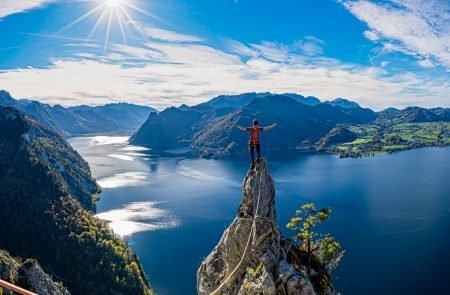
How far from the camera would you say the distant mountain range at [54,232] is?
80188 millimetres

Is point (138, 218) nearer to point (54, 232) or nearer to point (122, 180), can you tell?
point (54, 232)

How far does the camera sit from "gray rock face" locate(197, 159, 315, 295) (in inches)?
784

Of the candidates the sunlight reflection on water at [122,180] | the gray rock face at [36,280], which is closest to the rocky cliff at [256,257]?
the gray rock face at [36,280]

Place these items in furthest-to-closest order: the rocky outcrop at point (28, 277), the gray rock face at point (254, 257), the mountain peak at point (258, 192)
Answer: the rocky outcrop at point (28, 277)
the mountain peak at point (258, 192)
the gray rock face at point (254, 257)

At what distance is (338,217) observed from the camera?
110062 mm

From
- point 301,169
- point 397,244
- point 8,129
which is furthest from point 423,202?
point 8,129

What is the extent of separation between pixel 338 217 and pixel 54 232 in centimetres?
7697

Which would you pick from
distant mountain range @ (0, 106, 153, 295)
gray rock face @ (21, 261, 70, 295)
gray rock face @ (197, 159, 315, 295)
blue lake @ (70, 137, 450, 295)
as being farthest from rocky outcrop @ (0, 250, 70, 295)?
gray rock face @ (197, 159, 315, 295)

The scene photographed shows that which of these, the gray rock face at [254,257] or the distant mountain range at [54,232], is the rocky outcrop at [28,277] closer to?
the distant mountain range at [54,232]

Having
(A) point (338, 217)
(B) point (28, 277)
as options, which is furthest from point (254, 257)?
(A) point (338, 217)

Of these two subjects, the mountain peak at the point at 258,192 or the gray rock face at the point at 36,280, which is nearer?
the mountain peak at the point at 258,192

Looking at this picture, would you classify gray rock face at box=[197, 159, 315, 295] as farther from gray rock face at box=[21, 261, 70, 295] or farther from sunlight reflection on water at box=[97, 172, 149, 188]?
sunlight reflection on water at box=[97, 172, 149, 188]

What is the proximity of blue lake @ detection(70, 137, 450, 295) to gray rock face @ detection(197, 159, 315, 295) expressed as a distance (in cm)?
4692

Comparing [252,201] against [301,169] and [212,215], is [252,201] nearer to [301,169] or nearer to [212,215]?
[212,215]
